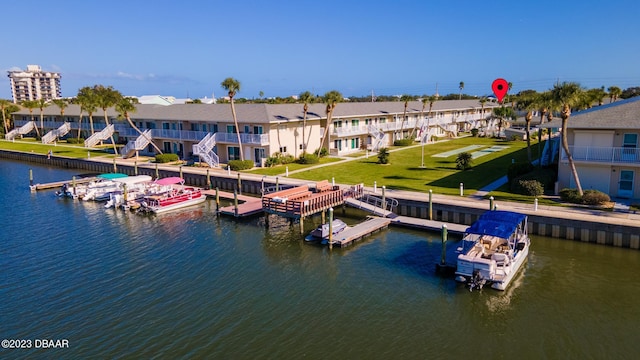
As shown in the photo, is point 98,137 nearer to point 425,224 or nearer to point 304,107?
point 304,107

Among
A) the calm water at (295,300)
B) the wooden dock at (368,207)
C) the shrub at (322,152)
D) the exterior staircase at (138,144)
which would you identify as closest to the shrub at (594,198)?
the calm water at (295,300)

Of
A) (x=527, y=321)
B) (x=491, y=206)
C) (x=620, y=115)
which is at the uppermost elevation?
(x=620, y=115)

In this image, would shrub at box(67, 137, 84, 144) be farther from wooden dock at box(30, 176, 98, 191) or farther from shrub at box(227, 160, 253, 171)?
shrub at box(227, 160, 253, 171)

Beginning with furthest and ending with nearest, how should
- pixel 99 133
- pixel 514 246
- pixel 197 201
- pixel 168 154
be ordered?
pixel 99 133 → pixel 168 154 → pixel 197 201 → pixel 514 246

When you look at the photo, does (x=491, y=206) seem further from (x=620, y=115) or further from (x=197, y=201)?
(x=197, y=201)

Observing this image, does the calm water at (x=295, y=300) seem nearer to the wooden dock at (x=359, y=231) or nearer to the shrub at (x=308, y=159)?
the wooden dock at (x=359, y=231)

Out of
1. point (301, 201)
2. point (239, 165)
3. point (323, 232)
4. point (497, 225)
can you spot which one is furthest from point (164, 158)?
point (497, 225)

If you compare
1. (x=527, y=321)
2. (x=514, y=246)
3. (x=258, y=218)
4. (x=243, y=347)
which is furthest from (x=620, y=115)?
(x=243, y=347)
